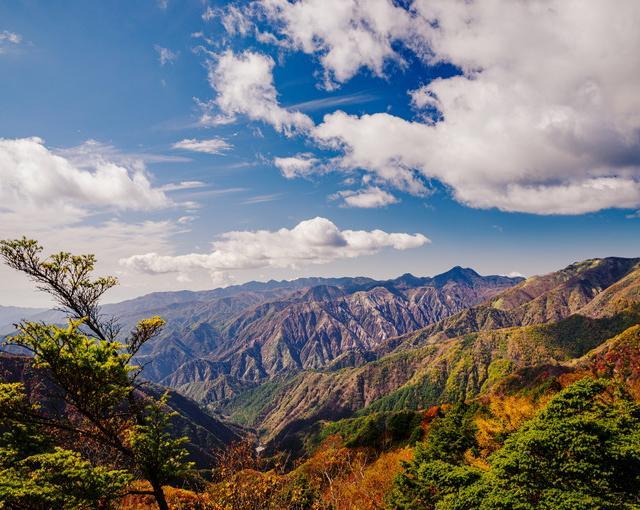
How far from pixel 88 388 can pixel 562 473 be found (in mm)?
32329

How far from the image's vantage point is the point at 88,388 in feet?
53.2

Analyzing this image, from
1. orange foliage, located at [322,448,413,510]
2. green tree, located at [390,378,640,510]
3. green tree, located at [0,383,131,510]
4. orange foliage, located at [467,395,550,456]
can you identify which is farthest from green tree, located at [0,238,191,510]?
orange foliage, located at [467,395,550,456]

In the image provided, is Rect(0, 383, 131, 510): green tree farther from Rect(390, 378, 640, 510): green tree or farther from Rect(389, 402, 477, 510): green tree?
Rect(389, 402, 477, 510): green tree

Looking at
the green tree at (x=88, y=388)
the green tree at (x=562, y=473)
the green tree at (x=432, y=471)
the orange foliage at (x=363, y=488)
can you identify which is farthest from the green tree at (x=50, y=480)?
the green tree at (x=432, y=471)

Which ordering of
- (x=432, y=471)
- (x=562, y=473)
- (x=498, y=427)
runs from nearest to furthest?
(x=562, y=473) < (x=432, y=471) < (x=498, y=427)

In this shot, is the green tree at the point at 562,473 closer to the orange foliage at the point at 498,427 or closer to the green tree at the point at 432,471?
the green tree at the point at 432,471

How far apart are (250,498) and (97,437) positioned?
9972mm

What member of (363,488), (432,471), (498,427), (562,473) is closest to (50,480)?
(432,471)

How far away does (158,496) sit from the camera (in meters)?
18.4

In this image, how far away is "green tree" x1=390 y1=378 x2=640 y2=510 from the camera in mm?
24219

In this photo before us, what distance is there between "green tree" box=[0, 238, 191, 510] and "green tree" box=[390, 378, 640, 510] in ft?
73.8

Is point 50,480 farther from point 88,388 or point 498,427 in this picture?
point 498,427

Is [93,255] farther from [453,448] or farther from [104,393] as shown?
[453,448]

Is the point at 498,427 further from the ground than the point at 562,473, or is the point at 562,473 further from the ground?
the point at 562,473
